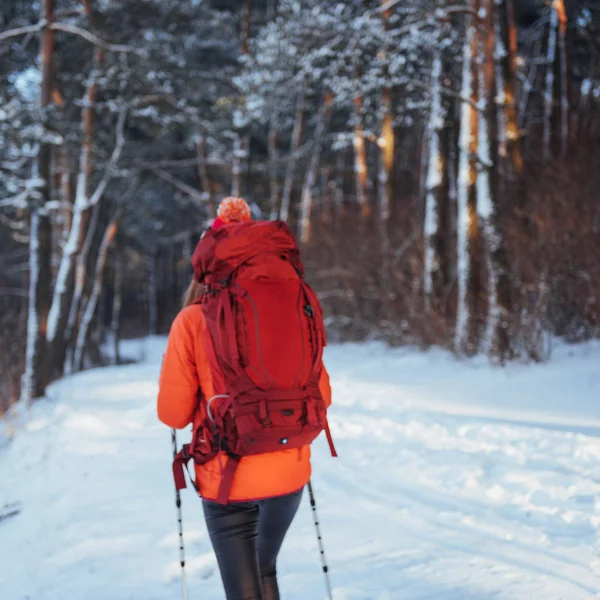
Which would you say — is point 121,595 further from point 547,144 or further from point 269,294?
point 547,144

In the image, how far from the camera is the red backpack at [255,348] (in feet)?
6.64

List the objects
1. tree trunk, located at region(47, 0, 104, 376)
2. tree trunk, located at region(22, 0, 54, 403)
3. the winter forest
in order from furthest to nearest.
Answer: tree trunk, located at region(47, 0, 104, 376) → tree trunk, located at region(22, 0, 54, 403) → the winter forest

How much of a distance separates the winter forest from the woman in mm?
6989

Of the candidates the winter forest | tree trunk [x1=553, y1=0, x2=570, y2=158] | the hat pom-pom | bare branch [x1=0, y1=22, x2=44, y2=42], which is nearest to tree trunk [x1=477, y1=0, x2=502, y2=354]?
the winter forest

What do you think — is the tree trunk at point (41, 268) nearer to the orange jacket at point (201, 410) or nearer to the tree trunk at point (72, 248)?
the tree trunk at point (72, 248)

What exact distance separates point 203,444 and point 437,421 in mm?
4597

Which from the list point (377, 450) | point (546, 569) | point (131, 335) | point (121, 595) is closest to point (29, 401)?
point (377, 450)

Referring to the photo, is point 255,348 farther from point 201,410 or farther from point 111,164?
point 111,164

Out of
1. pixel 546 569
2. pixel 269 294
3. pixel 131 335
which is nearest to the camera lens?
pixel 269 294

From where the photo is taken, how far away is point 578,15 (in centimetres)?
1672

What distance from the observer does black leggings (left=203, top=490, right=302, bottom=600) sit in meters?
2.14

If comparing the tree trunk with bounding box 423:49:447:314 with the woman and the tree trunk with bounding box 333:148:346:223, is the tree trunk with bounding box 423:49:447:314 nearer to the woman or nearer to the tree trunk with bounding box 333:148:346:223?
the woman

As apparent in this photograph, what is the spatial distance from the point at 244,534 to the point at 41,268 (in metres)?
9.79

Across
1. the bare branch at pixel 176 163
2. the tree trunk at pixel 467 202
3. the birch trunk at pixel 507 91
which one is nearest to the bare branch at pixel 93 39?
the bare branch at pixel 176 163
